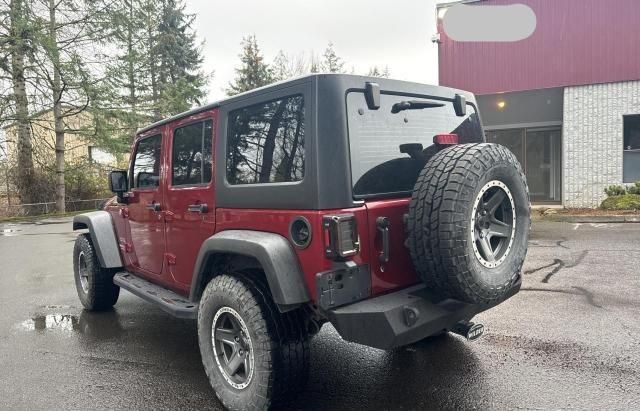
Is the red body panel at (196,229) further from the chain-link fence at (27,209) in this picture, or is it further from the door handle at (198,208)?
the chain-link fence at (27,209)

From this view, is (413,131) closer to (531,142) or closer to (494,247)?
(494,247)

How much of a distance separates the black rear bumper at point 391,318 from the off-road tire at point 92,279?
11.5ft

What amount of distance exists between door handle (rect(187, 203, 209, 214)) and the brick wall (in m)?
12.6

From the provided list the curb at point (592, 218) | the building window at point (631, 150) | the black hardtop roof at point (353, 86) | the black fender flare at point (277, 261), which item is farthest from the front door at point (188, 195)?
the building window at point (631, 150)

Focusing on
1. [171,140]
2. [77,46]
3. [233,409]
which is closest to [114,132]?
[77,46]

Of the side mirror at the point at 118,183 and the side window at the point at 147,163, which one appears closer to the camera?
the side window at the point at 147,163

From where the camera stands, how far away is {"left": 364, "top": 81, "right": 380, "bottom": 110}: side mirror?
2.75m

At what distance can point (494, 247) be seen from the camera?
9.20 feet

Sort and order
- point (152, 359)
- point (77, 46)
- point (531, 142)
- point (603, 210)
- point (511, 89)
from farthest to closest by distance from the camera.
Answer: point (77, 46), point (531, 142), point (511, 89), point (603, 210), point (152, 359)

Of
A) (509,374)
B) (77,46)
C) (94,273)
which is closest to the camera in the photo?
(509,374)

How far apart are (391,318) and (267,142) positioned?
1.33 meters

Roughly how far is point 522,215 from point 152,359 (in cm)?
313

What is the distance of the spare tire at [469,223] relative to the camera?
7.95ft

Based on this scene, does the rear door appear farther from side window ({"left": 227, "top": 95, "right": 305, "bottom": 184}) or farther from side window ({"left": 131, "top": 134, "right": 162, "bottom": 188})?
side window ({"left": 131, "top": 134, "right": 162, "bottom": 188})
